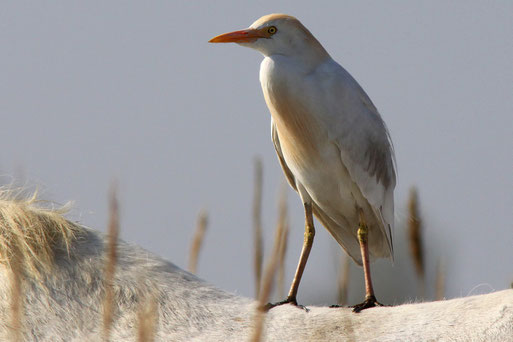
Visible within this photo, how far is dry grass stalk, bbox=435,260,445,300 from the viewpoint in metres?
3.95

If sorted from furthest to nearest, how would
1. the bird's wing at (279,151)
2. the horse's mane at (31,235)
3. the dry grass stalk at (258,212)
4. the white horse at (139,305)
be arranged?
the bird's wing at (279,151)
the horse's mane at (31,235)
the white horse at (139,305)
the dry grass stalk at (258,212)

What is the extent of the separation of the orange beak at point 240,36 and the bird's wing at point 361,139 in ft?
1.86

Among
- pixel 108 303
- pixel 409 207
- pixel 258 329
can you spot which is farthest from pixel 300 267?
pixel 258 329

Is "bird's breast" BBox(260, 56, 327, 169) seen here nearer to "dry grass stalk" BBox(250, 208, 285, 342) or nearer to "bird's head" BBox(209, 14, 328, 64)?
"bird's head" BBox(209, 14, 328, 64)

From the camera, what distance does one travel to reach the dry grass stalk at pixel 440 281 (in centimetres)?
395

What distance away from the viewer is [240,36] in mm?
5727

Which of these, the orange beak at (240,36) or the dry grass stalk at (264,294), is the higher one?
the orange beak at (240,36)

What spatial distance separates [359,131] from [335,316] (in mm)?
3001

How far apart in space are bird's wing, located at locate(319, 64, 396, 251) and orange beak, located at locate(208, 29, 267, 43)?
1.86 ft

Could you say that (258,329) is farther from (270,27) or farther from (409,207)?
(270,27)

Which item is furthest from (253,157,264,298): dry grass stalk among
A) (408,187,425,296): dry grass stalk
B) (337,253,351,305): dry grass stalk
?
(337,253,351,305): dry grass stalk

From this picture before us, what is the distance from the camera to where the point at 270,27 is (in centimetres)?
580

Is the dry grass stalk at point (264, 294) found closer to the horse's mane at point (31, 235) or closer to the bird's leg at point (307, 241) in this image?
the horse's mane at point (31, 235)

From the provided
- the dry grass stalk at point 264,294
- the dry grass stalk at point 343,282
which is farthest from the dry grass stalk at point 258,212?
the dry grass stalk at point 343,282
